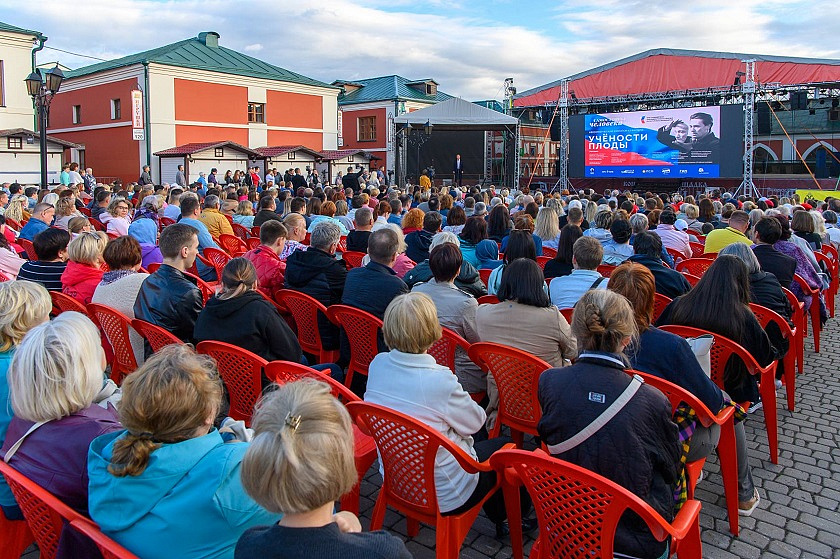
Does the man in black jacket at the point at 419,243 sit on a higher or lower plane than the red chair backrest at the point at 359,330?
higher

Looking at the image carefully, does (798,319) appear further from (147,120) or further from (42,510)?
(147,120)

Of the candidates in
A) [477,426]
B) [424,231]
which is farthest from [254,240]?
[477,426]

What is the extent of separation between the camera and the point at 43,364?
76.2 inches

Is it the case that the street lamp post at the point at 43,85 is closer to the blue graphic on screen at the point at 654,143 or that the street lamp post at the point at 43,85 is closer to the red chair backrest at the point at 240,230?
the red chair backrest at the point at 240,230

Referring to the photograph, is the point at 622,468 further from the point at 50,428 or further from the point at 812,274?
the point at 812,274

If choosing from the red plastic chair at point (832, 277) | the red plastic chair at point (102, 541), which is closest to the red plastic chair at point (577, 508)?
the red plastic chair at point (102, 541)

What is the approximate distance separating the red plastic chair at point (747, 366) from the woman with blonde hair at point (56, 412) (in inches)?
108

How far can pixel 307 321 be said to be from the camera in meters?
4.49

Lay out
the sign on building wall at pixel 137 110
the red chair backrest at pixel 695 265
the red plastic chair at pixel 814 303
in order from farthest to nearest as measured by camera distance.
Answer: the sign on building wall at pixel 137 110
the red chair backrest at pixel 695 265
the red plastic chair at pixel 814 303

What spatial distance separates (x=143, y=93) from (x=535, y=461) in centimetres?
2725

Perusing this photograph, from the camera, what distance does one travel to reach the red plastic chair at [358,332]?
3824 mm

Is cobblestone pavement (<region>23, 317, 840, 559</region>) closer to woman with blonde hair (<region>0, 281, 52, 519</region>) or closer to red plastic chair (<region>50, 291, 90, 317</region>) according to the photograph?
woman with blonde hair (<region>0, 281, 52, 519</region>)

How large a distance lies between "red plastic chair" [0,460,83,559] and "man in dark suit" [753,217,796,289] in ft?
16.7

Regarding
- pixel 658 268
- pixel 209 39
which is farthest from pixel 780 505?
pixel 209 39
